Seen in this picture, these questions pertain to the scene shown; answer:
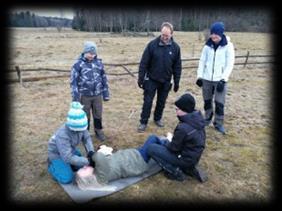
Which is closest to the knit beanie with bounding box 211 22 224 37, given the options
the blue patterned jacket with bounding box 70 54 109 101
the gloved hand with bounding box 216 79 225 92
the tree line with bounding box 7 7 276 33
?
the gloved hand with bounding box 216 79 225 92

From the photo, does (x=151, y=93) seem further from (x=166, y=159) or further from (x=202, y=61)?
(x=166, y=159)

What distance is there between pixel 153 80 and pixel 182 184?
6.38 ft

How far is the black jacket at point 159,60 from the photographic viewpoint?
15.9 ft

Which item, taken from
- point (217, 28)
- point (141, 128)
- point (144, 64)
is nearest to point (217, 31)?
point (217, 28)

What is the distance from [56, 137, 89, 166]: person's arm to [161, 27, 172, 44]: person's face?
2.21 meters

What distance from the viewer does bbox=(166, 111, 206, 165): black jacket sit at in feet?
11.4

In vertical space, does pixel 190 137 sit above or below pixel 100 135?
above

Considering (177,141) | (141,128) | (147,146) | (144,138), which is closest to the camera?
(177,141)

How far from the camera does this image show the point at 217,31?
4.66 m

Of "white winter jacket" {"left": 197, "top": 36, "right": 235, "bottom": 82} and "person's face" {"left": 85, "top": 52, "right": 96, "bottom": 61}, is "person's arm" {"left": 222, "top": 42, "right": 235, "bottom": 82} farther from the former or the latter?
"person's face" {"left": 85, "top": 52, "right": 96, "bottom": 61}

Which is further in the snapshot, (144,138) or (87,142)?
(144,138)

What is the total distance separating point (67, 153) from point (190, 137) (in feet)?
4.61
